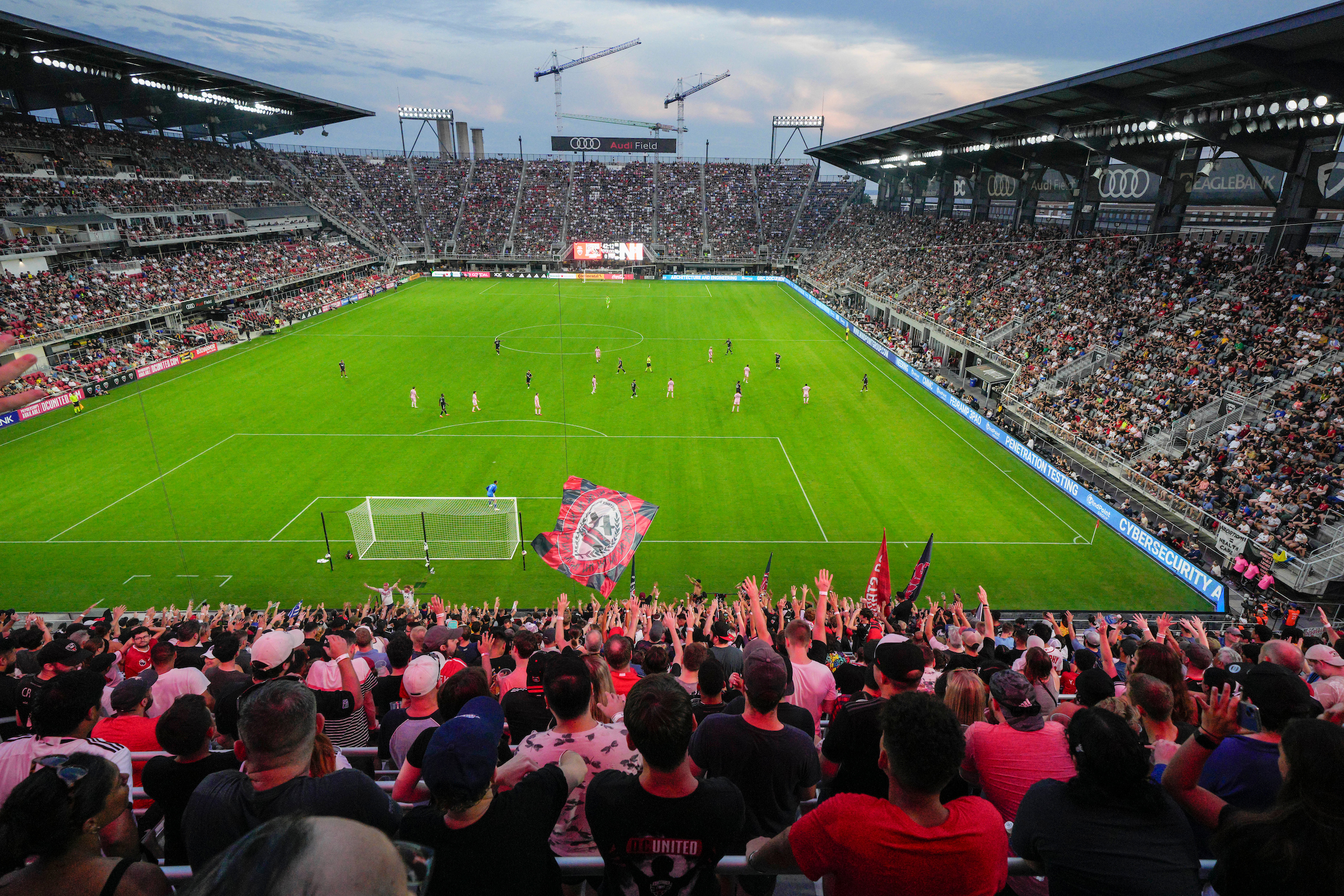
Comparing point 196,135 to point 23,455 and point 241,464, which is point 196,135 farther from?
point 241,464

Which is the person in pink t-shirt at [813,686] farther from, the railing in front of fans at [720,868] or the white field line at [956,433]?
the white field line at [956,433]

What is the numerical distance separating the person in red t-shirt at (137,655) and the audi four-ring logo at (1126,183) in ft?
157

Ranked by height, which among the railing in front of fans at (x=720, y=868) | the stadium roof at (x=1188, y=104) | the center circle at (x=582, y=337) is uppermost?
the stadium roof at (x=1188, y=104)

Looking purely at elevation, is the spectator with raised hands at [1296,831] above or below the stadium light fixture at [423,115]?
below

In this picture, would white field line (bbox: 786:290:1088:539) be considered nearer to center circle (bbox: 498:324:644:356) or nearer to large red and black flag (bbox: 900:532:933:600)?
large red and black flag (bbox: 900:532:933:600)

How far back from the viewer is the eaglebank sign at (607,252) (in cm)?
8600

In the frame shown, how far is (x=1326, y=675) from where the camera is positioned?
6.95 metres

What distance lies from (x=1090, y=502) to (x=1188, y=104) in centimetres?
1993

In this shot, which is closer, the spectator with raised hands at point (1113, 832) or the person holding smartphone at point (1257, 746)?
the spectator with raised hands at point (1113, 832)

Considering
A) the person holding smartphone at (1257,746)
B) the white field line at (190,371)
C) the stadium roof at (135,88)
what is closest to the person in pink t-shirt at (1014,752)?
the person holding smartphone at (1257,746)

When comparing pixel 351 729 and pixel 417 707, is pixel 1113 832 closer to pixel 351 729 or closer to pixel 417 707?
pixel 417 707

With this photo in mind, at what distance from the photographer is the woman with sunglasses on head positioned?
2.66 metres

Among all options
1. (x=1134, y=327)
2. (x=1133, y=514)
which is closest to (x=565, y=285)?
(x=1134, y=327)

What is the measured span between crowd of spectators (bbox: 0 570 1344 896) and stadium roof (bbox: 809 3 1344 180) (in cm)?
2553
